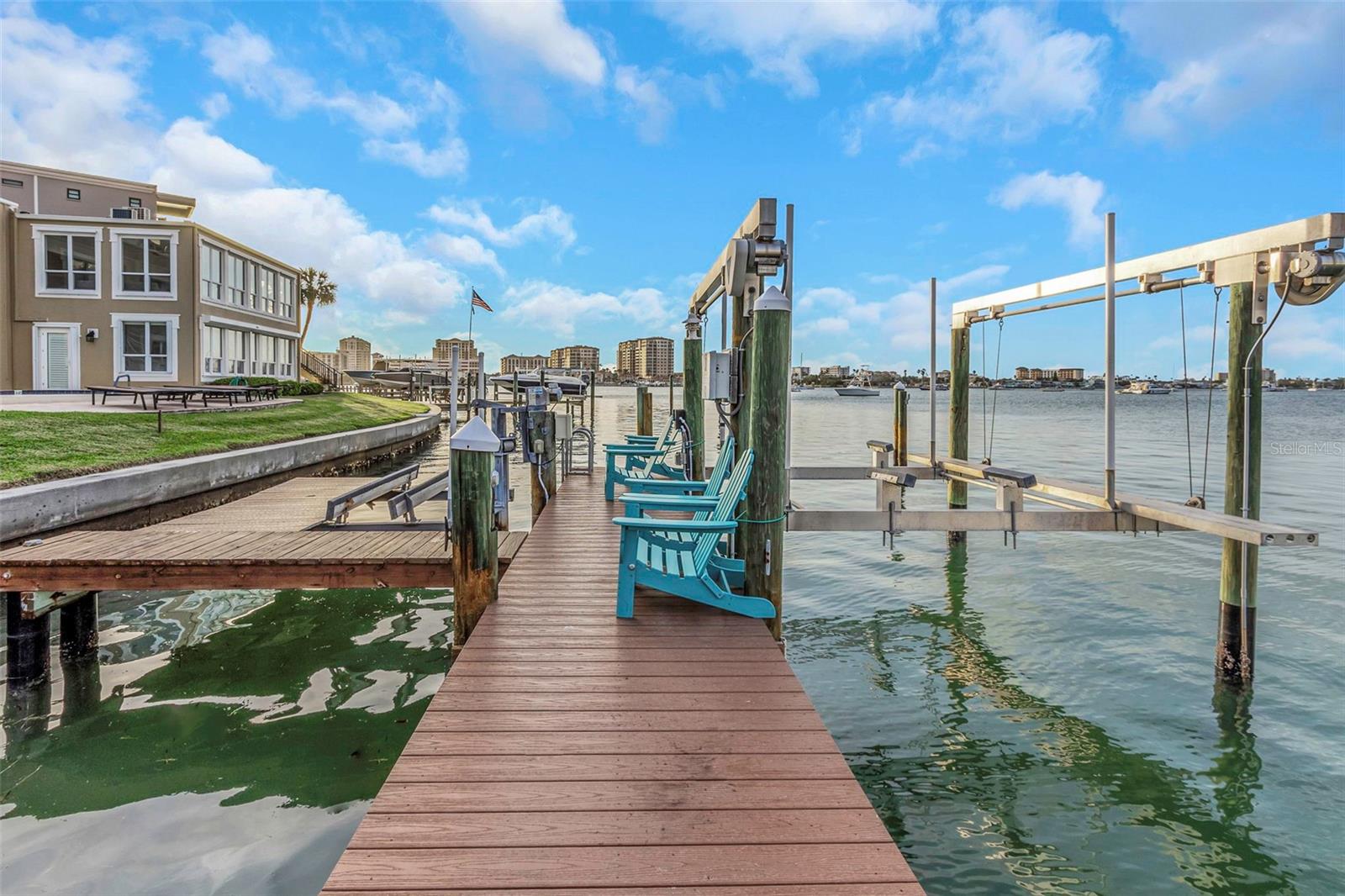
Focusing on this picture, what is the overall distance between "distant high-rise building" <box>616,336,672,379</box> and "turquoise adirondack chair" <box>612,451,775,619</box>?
27.6 m

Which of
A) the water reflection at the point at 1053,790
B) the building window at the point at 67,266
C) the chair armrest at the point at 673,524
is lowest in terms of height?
the water reflection at the point at 1053,790

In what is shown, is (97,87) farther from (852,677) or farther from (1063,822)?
(1063,822)

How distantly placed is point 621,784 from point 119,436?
15.2 metres

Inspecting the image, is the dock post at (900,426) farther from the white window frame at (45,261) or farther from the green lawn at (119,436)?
the white window frame at (45,261)

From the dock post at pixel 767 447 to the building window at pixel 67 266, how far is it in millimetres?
28317

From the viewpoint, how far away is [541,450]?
8.96m

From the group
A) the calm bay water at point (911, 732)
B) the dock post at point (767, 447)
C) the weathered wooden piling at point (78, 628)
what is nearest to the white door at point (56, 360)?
the calm bay water at point (911, 732)

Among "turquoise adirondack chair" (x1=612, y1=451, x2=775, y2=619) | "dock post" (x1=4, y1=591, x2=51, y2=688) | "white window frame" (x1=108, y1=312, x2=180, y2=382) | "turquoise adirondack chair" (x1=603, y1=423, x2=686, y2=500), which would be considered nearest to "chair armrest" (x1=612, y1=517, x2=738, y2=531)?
"turquoise adirondack chair" (x1=612, y1=451, x2=775, y2=619)

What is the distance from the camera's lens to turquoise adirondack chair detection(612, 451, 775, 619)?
4477mm

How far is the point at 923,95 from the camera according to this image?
53.4ft

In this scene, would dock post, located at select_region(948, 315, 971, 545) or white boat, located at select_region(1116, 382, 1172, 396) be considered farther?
white boat, located at select_region(1116, 382, 1172, 396)

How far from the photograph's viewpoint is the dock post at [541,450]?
8.93 metres

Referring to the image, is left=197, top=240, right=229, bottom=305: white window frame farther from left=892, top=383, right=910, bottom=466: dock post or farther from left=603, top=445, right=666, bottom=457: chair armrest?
left=892, top=383, right=910, bottom=466: dock post

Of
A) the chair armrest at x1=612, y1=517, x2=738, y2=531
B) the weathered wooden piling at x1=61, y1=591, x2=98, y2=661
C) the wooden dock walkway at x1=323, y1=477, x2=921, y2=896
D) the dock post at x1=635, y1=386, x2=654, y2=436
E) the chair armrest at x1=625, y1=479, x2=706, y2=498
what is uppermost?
the dock post at x1=635, y1=386, x2=654, y2=436
